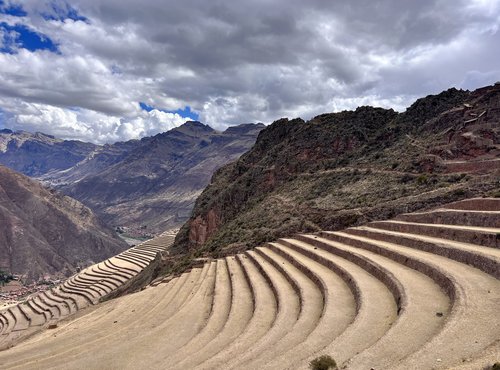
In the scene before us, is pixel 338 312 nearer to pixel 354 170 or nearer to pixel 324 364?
pixel 324 364

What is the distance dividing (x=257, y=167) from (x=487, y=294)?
53699mm

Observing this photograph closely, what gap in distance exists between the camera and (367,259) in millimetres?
18766

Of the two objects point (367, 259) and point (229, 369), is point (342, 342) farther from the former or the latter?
point (367, 259)

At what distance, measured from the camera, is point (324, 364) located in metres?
9.23

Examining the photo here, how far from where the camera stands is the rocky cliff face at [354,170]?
1264 inches

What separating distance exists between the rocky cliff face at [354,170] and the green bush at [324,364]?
20.9 m

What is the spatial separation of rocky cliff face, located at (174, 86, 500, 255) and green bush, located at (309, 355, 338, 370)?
20.9m

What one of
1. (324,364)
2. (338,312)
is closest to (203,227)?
(338,312)

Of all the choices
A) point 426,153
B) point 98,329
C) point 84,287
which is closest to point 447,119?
point 426,153

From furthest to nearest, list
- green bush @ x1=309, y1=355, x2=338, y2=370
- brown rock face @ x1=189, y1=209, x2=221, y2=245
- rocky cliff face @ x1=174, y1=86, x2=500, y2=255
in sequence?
brown rock face @ x1=189, y1=209, x2=221, y2=245 → rocky cliff face @ x1=174, y1=86, x2=500, y2=255 → green bush @ x1=309, y1=355, x2=338, y2=370

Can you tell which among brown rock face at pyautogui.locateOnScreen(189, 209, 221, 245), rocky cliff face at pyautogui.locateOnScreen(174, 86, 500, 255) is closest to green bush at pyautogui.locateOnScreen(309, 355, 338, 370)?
rocky cliff face at pyautogui.locateOnScreen(174, 86, 500, 255)

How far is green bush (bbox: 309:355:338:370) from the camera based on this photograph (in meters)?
9.21

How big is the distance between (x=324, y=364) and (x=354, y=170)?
38574mm

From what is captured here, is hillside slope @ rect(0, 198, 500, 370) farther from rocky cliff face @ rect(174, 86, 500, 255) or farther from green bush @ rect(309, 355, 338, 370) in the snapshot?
rocky cliff face @ rect(174, 86, 500, 255)
